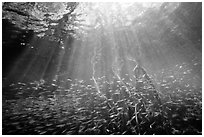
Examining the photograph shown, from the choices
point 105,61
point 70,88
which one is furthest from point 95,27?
point 70,88

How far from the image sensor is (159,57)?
21.0 metres

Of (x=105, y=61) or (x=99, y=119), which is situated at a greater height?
(x=105, y=61)

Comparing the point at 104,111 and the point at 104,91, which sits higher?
the point at 104,91

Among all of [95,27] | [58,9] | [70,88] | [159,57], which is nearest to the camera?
[70,88]

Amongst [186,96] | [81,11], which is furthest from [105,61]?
[186,96]

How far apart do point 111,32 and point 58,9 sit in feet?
25.2

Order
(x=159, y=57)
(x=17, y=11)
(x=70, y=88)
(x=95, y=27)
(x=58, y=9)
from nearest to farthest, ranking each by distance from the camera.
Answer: (x=70, y=88) → (x=17, y=11) → (x=58, y=9) → (x=159, y=57) → (x=95, y=27)

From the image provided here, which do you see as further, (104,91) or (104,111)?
(104,91)

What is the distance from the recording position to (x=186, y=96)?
8.51 m

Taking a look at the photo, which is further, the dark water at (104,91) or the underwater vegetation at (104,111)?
the dark water at (104,91)

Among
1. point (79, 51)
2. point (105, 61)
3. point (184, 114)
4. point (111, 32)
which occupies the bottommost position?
point (184, 114)

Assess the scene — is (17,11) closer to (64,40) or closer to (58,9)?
(58,9)

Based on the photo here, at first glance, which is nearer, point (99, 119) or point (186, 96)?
point (99, 119)

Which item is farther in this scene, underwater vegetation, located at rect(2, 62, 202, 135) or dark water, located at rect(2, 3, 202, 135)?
dark water, located at rect(2, 3, 202, 135)
